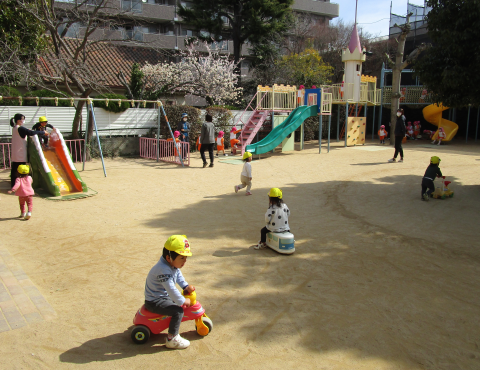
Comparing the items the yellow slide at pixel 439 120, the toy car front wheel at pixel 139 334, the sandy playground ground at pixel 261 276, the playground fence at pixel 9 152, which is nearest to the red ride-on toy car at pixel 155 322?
the toy car front wheel at pixel 139 334

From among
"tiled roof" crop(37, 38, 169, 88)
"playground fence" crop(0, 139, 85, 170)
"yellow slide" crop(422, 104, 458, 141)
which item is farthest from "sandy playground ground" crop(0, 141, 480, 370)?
"tiled roof" crop(37, 38, 169, 88)

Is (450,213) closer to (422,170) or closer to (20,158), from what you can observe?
(422,170)

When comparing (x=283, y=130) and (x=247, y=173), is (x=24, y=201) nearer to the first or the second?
(x=247, y=173)

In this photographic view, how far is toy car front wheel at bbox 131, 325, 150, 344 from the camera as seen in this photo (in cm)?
358

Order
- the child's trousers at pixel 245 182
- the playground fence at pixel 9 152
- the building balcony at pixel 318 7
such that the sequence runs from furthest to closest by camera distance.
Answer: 1. the building balcony at pixel 318 7
2. the playground fence at pixel 9 152
3. the child's trousers at pixel 245 182

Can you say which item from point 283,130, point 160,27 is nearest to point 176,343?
point 283,130

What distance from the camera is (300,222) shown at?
25.7 ft

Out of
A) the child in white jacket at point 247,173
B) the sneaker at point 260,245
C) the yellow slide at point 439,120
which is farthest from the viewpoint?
the yellow slide at point 439,120

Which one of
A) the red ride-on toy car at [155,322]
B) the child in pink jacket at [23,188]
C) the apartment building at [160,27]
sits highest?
the apartment building at [160,27]

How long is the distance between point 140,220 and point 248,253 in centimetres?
275

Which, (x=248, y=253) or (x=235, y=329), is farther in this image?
(x=248, y=253)

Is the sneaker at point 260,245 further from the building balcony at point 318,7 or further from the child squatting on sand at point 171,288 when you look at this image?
the building balcony at point 318,7

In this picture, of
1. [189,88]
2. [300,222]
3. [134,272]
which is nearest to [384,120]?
[189,88]

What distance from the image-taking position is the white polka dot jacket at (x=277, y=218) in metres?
6.01
